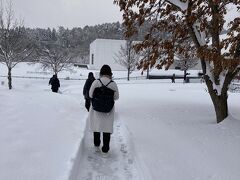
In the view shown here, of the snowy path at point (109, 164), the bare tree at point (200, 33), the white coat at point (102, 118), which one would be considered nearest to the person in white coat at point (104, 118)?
the white coat at point (102, 118)

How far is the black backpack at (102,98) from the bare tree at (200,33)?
3021 millimetres

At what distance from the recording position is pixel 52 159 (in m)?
5.62

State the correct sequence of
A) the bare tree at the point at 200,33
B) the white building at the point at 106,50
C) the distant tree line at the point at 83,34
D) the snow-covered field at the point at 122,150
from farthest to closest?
the distant tree line at the point at 83,34
the white building at the point at 106,50
the bare tree at the point at 200,33
the snow-covered field at the point at 122,150

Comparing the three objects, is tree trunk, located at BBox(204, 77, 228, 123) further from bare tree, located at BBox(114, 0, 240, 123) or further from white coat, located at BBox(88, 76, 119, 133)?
white coat, located at BBox(88, 76, 119, 133)

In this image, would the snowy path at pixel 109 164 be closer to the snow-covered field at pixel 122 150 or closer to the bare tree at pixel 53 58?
the snow-covered field at pixel 122 150

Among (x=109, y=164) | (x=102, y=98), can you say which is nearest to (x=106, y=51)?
(x=102, y=98)

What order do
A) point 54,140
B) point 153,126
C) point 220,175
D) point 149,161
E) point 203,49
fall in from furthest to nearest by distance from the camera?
point 153,126 → point 203,49 → point 54,140 → point 149,161 → point 220,175

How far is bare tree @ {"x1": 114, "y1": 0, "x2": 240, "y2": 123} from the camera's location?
8.86 meters

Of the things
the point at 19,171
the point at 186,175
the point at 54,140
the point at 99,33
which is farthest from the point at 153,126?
the point at 99,33

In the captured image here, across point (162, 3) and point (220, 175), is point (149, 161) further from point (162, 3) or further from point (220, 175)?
point (162, 3)

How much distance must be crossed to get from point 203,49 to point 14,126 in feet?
16.2

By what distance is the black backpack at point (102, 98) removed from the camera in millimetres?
6906

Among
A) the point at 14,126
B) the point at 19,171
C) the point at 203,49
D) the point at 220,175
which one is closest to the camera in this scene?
the point at 19,171

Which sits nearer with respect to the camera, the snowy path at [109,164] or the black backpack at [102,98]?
the snowy path at [109,164]
